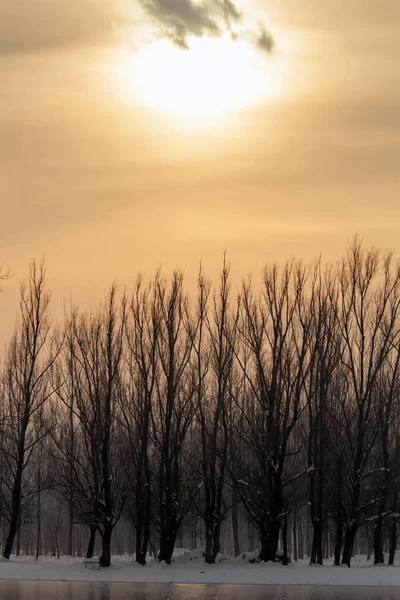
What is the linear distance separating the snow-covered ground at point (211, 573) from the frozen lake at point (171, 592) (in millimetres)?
1663

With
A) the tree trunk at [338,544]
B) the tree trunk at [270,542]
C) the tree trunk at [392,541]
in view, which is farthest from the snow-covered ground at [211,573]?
the tree trunk at [392,541]

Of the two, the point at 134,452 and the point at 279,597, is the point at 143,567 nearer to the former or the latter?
the point at 134,452

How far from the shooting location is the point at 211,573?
26.9 m

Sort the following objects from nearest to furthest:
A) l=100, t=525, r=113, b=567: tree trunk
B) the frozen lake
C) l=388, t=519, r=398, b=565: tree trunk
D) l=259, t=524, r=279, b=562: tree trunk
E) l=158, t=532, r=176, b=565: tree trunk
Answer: the frozen lake, l=100, t=525, r=113, b=567: tree trunk, l=259, t=524, r=279, b=562: tree trunk, l=158, t=532, r=176, b=565: tree trunk, l=388, t=519, r=398, b=565: tree trunk

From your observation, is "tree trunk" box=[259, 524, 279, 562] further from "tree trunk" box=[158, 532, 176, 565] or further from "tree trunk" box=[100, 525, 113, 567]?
"tree trunk" box=[100, 525, 113, 567]

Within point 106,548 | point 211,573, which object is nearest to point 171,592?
point 211,573

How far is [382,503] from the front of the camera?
3356 centimetres

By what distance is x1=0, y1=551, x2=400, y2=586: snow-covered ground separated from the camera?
82.2 ft

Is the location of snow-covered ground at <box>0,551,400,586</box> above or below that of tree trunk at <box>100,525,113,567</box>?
below

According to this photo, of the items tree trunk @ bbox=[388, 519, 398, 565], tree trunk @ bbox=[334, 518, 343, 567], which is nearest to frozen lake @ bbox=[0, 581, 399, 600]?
tree trunk @ bbox=[334, 518, 343, 567]

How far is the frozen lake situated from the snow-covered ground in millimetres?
1663

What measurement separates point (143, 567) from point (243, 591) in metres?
8.65

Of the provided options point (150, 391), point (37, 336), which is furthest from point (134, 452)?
point (37, 336)

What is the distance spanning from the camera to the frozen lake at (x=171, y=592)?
62.3ft
